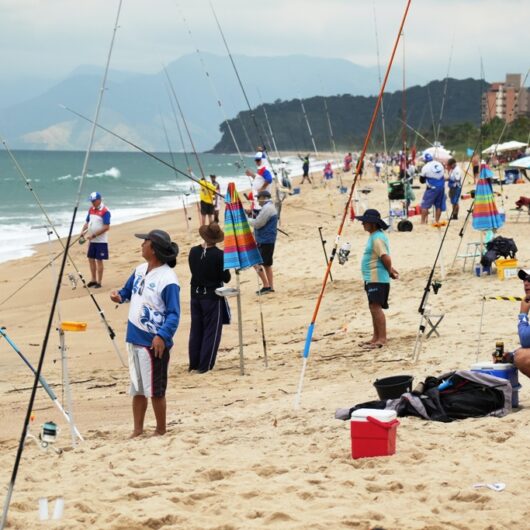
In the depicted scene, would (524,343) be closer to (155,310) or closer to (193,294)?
(155,310)

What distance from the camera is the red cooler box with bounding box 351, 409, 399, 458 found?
4.67 metres

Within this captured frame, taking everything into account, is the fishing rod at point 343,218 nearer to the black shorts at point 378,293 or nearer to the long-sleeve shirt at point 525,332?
the long-sleeve shirt at point 525,332

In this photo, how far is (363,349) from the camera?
8039 millimetres

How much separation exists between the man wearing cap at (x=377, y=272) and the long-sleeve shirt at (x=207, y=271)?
123 cm

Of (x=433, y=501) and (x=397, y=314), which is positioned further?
(x=397, y=314)

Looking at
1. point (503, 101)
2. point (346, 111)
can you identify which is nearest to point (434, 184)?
point (503, 101)

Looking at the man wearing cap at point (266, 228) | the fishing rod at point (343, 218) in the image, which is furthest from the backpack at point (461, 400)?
the man wearing cap at point (266, 228)

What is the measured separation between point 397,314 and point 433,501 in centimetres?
529

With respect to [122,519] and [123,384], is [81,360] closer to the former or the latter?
[123,384]

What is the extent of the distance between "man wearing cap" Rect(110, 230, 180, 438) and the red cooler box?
128 centimetres

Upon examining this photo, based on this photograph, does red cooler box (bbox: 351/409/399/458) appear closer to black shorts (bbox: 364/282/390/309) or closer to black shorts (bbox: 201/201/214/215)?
black shorts (bbox: 364/282/390/309)

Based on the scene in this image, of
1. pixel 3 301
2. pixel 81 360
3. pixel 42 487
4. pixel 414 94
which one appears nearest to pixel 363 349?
pixel 81 360

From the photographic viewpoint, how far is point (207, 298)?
7762 millimetres

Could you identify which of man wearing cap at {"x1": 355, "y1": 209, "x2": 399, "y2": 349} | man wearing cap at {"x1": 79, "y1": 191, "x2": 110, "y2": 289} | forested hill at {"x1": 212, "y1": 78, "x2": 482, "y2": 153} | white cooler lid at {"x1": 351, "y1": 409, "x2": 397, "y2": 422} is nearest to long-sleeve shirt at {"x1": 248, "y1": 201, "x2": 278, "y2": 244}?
man wearing cap at {"x1": 79, "y1": 191, "x2": 110, "y2": 289}
